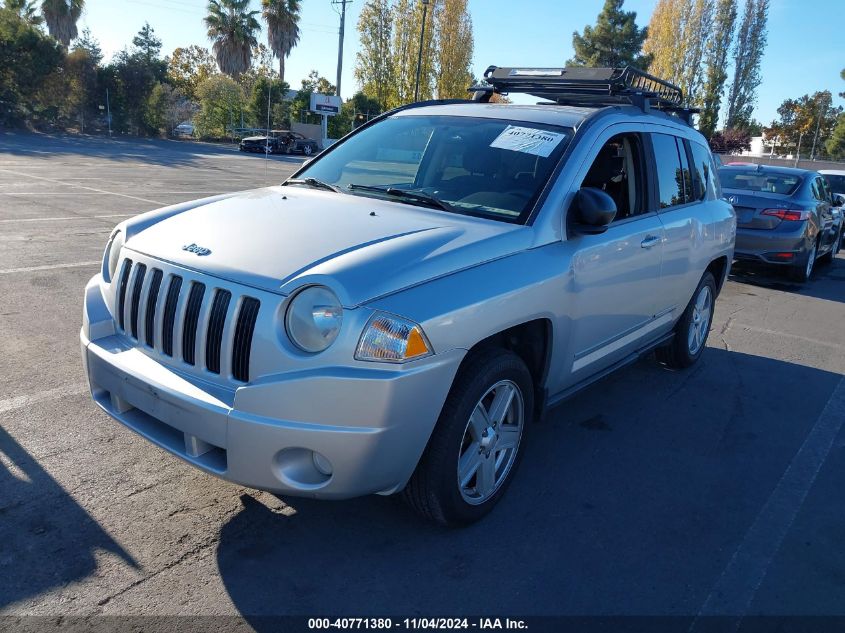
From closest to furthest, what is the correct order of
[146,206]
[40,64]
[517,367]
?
[517,367] → [146,206] → [40,64]

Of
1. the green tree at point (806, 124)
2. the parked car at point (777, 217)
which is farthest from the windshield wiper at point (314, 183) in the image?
the green tree at point (806, 124)

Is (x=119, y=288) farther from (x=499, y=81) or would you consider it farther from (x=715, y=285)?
(x=715, y=285)

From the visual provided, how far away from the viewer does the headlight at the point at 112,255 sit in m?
3.43

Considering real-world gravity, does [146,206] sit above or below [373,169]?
below

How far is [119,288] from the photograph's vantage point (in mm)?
3252

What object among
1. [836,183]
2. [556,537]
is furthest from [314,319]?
[836,183]

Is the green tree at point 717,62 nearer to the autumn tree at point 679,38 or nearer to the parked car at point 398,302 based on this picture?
the autumn tree at point 679,38

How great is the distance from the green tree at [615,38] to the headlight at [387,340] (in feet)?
202

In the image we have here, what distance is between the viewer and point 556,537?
127 inches

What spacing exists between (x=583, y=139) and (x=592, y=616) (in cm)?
239

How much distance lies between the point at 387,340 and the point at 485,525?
1.22 m

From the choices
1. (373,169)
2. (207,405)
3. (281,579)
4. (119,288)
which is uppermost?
(373,169)

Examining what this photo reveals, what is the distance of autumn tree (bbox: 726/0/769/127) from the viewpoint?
60250mm

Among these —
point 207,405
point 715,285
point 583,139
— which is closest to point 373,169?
point 583,139
